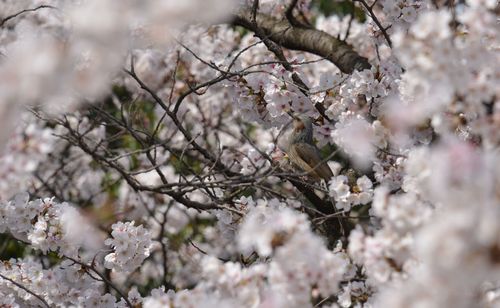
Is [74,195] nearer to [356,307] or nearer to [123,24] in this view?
[356,307]

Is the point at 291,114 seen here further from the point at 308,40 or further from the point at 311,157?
the point at 308,40

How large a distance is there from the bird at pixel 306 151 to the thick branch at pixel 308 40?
0.53 metres

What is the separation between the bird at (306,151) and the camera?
3.38 m

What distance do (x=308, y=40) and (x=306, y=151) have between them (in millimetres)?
877

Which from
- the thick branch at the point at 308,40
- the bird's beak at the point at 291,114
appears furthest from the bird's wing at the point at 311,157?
the thick branch at the point at 308,40

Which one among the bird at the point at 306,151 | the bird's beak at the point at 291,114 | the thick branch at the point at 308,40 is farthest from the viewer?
the thick branch at the point at 308,40

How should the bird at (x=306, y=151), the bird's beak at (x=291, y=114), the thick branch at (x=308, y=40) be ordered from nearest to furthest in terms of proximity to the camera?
the bird's beak at (x=291, y=114) < the bird at (x=306, y=151) < the thick branch at (x=308, y=40)

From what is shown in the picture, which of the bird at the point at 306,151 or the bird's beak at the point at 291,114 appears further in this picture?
the bird at the point at 306,151

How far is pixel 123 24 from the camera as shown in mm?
1420

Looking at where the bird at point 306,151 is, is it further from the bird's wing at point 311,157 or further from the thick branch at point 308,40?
the thick branch at point 308,40

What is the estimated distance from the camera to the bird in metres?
3.38

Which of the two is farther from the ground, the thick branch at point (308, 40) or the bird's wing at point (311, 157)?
the thick branch at point (308, 40)

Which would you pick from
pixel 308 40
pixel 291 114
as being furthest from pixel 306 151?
pixel 308 40

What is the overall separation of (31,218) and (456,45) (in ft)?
6.14
